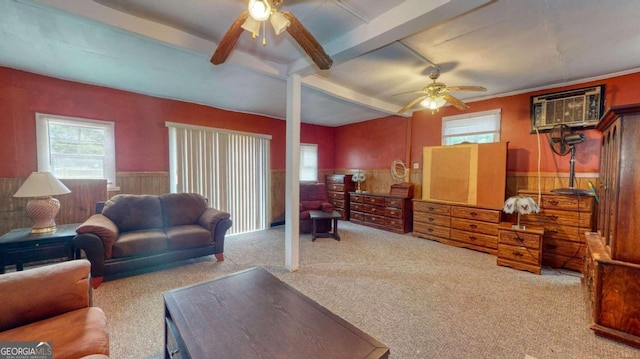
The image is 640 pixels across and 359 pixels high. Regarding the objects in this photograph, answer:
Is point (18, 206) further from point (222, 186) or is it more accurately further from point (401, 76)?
point (401, 76)

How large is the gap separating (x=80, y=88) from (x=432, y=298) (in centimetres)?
530

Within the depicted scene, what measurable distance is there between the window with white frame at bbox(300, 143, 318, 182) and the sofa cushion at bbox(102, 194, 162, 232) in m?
3.54

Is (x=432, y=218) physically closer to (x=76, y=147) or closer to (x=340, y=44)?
(x=340, y=44)

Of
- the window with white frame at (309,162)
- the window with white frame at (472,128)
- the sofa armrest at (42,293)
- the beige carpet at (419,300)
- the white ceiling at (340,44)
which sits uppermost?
the white ceiling at (340,44)

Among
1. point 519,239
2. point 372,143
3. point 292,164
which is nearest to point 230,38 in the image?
point 292,164

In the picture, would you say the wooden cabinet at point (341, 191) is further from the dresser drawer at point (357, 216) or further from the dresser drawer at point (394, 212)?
the dresser drawer at point (394, 212)

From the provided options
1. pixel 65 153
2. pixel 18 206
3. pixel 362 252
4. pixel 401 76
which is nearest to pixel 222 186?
pixel 65 153

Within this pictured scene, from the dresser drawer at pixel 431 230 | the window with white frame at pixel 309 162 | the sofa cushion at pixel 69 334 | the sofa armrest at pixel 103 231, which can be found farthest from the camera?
the window with white frame at pixel 309 162

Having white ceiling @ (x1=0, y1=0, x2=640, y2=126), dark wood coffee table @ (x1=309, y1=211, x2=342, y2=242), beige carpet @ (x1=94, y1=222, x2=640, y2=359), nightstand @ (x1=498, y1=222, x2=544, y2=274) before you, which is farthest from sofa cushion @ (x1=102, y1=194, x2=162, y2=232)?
nightstand @ (x1=498, y1=222, x2=544, y2=274)

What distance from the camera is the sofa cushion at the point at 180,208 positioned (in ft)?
11.4

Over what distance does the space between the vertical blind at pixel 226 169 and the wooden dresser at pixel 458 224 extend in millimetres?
3272

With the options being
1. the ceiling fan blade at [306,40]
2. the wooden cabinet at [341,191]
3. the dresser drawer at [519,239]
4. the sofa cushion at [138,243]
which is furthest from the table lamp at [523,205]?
the sofa cushion at [138,243]

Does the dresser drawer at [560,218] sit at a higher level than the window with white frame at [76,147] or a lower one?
lower

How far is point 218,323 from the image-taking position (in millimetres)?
1288
